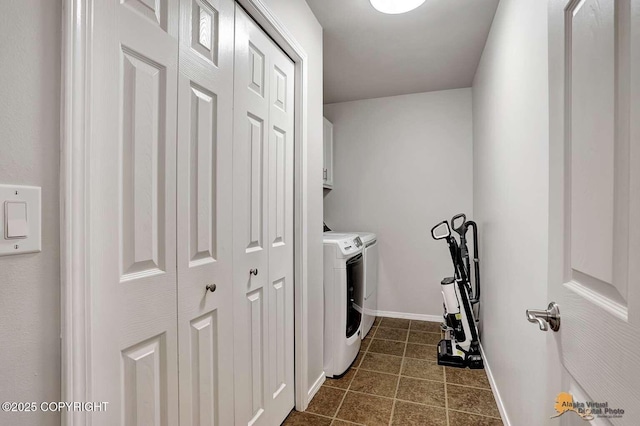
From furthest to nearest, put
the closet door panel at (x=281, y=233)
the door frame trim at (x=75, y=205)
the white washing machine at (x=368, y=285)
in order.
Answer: the white washing machine at (x=368, y=285) < the closet door panel at (x=281, y=233) < the door frame trim at (x=75, y=205)

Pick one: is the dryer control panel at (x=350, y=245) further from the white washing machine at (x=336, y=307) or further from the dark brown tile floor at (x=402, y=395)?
the dark brown tile floor at (x=402, y=395)

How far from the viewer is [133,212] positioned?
0.91 m

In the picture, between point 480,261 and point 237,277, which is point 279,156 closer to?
point 237,277

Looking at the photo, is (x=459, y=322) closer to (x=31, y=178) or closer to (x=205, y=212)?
(x=205, y=212)

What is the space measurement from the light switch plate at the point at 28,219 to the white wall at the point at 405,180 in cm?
333

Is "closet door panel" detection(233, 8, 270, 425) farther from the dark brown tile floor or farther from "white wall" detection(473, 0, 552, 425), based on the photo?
"white wall" detection(473, 0, 552, 425)

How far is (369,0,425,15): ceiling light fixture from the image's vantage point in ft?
6.31

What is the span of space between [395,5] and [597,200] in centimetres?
183

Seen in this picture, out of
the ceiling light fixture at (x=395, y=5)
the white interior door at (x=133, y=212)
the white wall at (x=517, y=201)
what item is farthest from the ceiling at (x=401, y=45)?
the white interior door at (x=133, y=212)

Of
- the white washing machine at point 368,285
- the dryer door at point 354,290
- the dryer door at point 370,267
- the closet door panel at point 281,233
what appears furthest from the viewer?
the dryer door at point 370,267

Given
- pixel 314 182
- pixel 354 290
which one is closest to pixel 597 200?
pixel 314 182

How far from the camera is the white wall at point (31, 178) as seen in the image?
0.63 m

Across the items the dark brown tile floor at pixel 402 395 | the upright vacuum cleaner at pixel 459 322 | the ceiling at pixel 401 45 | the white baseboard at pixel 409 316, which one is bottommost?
the dark brown tile floor at pixel 402 395

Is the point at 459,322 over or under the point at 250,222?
under
